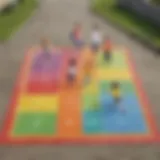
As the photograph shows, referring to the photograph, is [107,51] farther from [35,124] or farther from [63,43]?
[35,124]

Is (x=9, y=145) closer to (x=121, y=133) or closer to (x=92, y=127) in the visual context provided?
(x=92, y=127)

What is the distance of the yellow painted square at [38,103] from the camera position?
5.96 m

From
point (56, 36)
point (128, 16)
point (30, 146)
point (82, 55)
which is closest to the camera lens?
point (30, 146)

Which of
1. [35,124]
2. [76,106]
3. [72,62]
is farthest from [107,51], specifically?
[35,124]

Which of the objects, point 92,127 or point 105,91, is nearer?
point 92,127

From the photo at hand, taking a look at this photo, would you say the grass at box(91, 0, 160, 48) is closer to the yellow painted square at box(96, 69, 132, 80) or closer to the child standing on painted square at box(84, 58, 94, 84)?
the yellow painted square at box(96, 69, 132, 80)

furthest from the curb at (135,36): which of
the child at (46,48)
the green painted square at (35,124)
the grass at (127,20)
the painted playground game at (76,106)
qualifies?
the green painted square at (35,124)

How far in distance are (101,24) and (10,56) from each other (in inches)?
94.5

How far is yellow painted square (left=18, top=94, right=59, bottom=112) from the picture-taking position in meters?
5.96

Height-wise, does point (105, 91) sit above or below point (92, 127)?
above

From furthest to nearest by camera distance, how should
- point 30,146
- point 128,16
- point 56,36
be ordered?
point 128,16, point 56,36, point 30,146

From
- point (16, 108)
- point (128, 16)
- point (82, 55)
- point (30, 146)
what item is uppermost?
point (128, 16)

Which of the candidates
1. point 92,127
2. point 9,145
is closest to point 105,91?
point 92,127

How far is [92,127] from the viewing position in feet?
18.2
